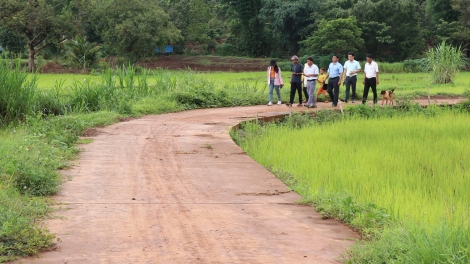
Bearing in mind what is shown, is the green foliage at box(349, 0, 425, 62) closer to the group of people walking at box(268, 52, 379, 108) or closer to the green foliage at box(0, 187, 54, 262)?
the group of people walking at box(268, 52, 379, 108)

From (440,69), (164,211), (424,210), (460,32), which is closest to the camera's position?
(424,210)

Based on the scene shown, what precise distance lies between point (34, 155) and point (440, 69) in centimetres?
2348

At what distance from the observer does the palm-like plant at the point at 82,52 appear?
40.7 metres

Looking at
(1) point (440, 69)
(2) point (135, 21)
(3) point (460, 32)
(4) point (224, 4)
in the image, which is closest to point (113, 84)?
(1) point (440, 69)

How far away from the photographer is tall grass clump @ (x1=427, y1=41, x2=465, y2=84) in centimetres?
2717

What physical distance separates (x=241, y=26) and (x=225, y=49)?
2.69 meters

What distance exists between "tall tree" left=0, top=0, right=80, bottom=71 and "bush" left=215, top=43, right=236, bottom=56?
A: 1946 centimetres

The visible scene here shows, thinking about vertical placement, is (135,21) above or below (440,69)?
above

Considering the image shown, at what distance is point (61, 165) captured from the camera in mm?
7961

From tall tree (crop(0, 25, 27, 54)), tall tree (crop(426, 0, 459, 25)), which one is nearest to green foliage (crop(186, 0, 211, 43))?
tall tree (crop(0, 25, 27, 54))

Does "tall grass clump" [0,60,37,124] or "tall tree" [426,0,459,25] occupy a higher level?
"tall tree" [426,0,459,25]

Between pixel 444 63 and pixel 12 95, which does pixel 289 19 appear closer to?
pixel 444 63

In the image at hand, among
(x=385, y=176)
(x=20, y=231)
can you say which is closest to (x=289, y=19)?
(x=385, y=176)

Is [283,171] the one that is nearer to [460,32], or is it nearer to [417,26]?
[460,32]
